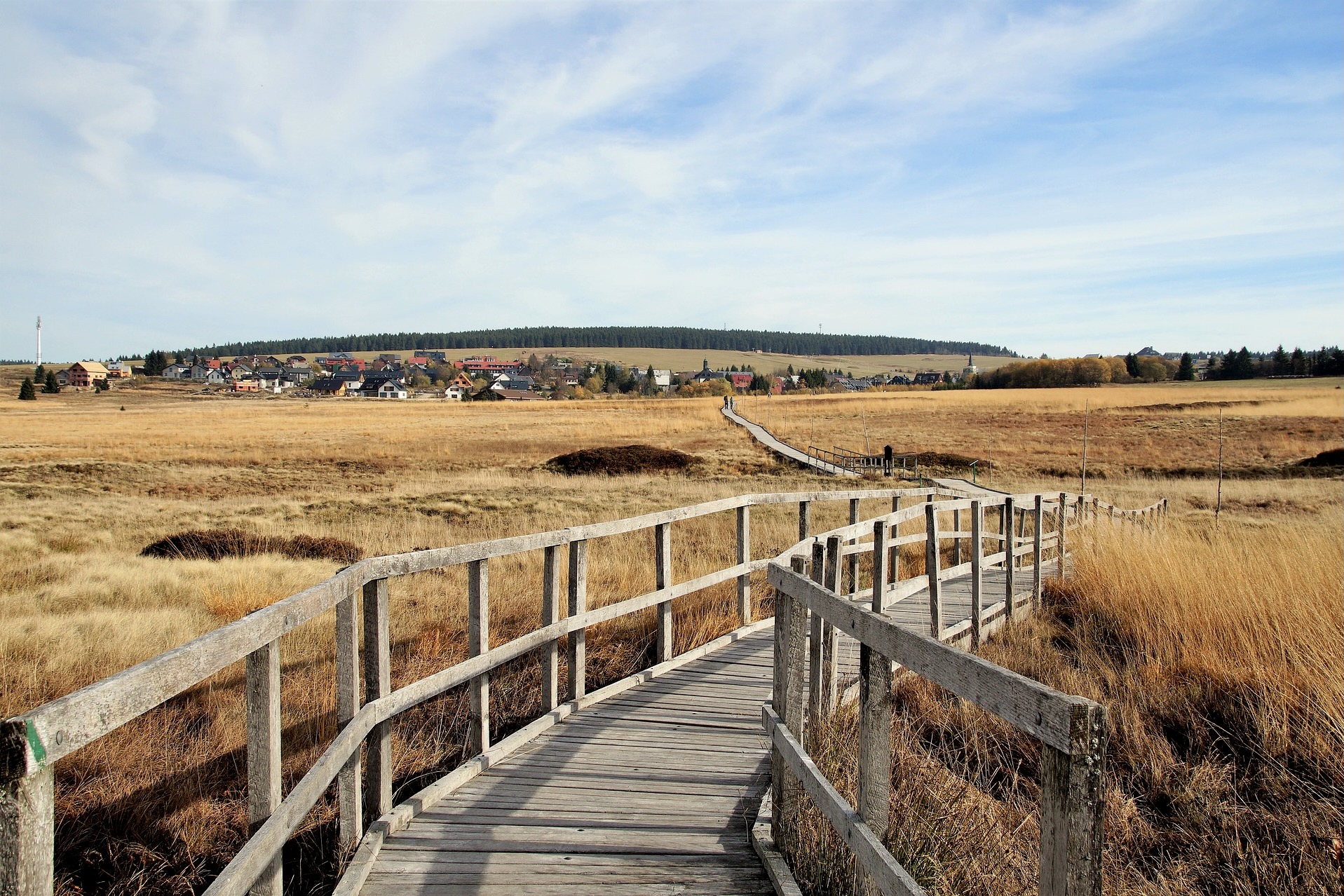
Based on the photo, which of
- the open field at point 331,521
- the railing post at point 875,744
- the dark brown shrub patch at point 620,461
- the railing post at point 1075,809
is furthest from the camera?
the dark brown shrub patch at point 620,461

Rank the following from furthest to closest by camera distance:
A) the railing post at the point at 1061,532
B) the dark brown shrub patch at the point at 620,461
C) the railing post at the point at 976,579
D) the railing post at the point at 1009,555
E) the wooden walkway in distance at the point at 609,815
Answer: the dark brown shrub patch at the point at 620,461, the railing post at the point at 1061,532, the railing post at the point at 1009,555, the railing post at the point at 976,579, the wooden walkway in distance at the point at 609,815

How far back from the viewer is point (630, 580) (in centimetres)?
992

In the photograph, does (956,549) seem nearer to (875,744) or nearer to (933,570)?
(933,570)

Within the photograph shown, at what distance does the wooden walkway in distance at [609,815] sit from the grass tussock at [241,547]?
307 inches

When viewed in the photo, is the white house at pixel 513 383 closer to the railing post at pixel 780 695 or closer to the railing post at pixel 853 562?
the railing post at pixel 853 562

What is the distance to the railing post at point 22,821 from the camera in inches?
64.0

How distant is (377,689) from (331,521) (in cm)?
1439

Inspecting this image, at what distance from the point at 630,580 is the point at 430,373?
527ft

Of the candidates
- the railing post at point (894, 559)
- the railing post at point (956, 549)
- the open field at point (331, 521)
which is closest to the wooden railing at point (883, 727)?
the open field at point (331, 521)

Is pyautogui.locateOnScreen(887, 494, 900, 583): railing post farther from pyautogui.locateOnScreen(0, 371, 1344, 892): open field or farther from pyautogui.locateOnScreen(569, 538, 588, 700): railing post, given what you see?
pyautogui.locateOnScreen(569, 538, 588, 700): railing post

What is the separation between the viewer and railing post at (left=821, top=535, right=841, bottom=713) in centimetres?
538

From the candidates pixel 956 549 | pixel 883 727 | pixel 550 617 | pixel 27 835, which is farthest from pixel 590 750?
pixel 956 549

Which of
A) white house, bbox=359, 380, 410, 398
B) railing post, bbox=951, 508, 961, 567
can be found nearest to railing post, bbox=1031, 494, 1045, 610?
railing post, bbox=951, 508, 961, 567

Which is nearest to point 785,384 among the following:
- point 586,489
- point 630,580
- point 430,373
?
point 430,373
